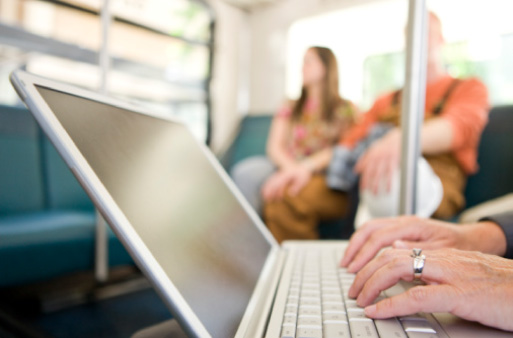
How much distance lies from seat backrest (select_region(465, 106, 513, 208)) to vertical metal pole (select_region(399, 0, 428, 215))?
2.34ft

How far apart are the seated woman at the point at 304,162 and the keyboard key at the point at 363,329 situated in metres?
1.01

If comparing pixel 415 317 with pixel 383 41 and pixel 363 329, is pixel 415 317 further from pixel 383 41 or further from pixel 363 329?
pixel 383 41

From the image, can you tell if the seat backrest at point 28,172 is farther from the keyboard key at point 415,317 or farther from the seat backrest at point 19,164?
the keyboard key at point 415,317

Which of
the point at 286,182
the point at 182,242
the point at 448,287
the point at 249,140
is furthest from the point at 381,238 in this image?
the point at 249,140

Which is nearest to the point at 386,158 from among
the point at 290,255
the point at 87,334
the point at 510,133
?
the point at 290,255

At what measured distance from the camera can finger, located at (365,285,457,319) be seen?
0.28m

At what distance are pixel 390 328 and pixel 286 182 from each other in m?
1.10

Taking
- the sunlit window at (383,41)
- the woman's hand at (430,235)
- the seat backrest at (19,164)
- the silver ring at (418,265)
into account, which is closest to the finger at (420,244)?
the woman's hand at (430,235)

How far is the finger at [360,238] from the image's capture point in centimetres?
47

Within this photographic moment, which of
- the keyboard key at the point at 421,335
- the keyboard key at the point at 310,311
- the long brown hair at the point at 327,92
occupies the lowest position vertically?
the keyboard key at the point at 310,311

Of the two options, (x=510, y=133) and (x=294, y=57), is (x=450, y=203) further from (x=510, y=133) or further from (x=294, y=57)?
(x=294, y=57)

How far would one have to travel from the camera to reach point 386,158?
88cm

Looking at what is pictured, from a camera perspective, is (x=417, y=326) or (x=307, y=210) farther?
(x=307, y=210)

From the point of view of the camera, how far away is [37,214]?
1308 mm
